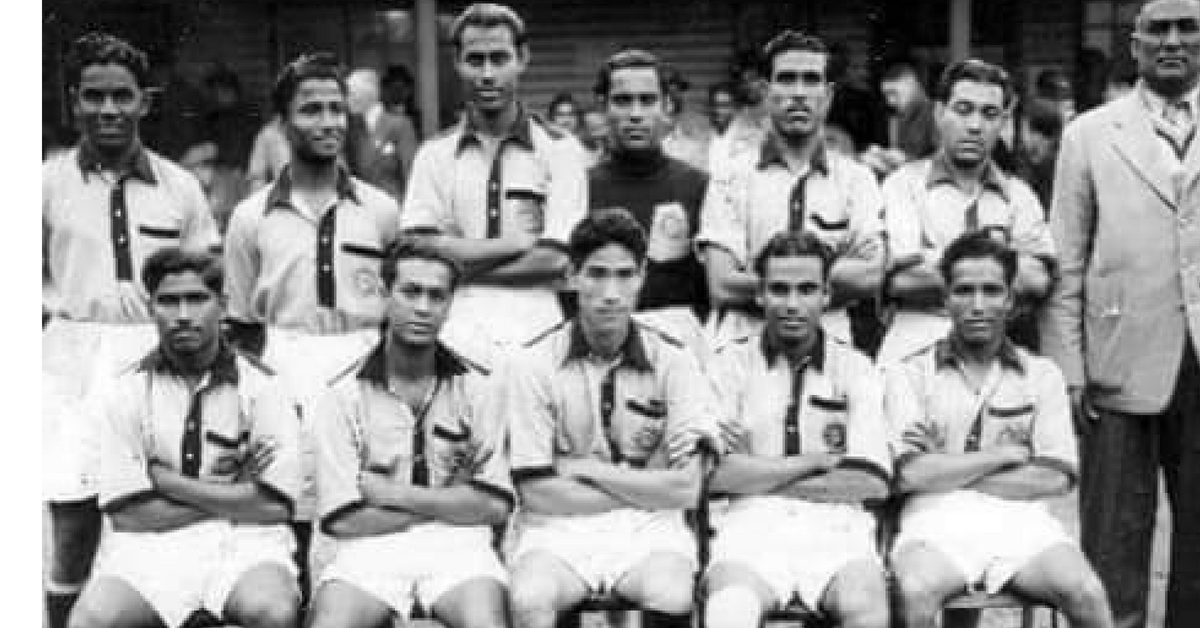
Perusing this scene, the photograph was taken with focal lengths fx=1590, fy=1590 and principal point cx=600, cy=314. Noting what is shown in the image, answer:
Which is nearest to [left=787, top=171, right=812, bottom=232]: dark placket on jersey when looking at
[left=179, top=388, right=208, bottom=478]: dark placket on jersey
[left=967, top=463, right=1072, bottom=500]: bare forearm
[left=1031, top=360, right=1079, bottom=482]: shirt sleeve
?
[left=1031, top=360, right=1079, bottom=482]: shirt sleeve

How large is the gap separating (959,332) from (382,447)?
5.44 ft

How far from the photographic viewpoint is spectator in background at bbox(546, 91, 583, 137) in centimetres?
909

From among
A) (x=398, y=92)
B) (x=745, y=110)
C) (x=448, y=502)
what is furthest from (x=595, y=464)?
(x=398, y=92)

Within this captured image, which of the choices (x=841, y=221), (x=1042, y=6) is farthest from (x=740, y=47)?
(x=841, y=221)

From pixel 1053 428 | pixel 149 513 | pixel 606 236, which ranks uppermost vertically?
pixel 606 236

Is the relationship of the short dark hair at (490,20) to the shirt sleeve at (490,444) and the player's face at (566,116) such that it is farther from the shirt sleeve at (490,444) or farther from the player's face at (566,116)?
the player's face at (566,116)

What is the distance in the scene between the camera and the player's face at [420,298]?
4293mm

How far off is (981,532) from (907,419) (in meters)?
0.38

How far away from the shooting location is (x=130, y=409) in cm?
434

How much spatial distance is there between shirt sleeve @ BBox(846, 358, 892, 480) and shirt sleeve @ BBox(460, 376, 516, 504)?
0.95 metres

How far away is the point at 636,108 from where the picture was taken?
4.91 m

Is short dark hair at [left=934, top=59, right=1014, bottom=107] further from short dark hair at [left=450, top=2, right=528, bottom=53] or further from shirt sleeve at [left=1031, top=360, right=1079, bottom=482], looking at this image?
short dark hair at [left=450, top=2, right=528, bottom=53]

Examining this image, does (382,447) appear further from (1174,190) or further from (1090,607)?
(1174,190)

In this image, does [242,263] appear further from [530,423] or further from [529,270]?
[530,423]
